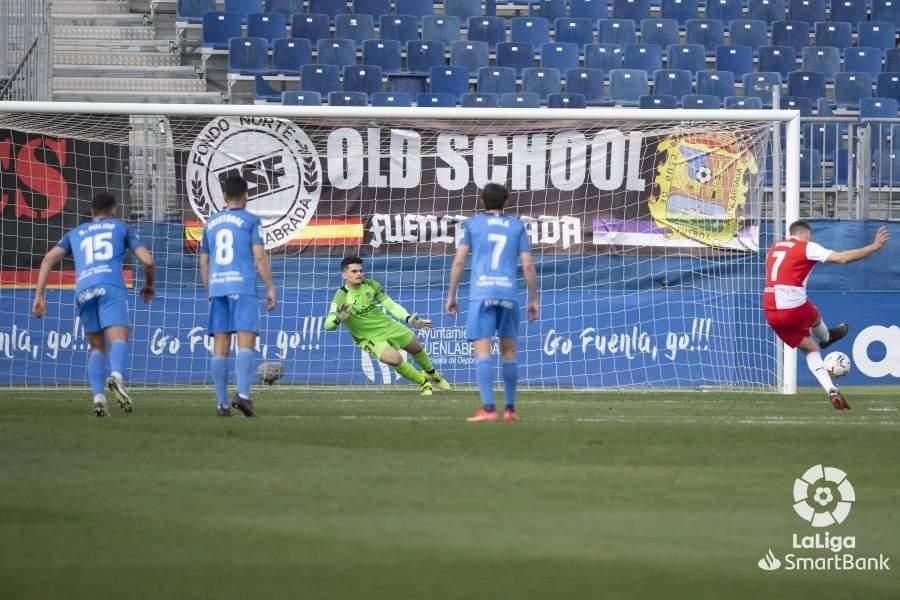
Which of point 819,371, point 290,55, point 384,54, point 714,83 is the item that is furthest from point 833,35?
point 819,371

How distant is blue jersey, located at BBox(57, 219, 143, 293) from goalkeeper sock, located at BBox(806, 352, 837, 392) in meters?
6.47

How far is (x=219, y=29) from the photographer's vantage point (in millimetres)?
23891

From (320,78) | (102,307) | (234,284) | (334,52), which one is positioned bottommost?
(102,307)

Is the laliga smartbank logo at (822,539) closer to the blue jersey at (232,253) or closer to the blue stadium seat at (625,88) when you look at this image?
the blue jersey at (232,253)

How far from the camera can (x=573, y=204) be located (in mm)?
19078

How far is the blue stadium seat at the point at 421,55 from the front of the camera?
2420cm

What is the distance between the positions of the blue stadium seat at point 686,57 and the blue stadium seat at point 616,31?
837 mm

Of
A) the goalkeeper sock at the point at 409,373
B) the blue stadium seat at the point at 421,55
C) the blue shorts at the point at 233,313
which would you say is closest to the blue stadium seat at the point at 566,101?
the blue stadium seat at the point at 421,55

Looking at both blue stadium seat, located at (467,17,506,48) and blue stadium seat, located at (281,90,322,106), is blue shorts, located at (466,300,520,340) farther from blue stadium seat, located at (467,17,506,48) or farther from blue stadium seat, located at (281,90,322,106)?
blue stadium seat, located at (467,17,506,48)

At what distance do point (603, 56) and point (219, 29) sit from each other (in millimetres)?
6274

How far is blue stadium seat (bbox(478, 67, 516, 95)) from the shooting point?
23625mm

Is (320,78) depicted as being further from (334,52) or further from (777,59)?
(777,59)

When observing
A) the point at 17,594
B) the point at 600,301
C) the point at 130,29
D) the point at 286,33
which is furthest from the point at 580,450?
the point at 130,29

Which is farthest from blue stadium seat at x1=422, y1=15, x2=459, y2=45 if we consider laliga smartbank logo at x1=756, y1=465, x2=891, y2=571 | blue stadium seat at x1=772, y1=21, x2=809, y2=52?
laliga smartbank logo at x1=756, y1=465, x2=891, y2=571
